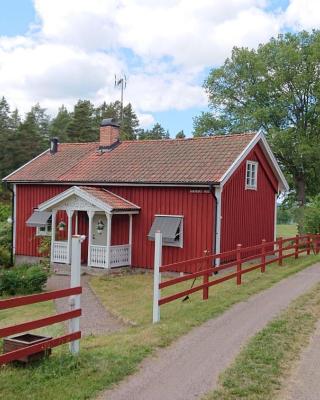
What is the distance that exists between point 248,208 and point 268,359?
12952mm

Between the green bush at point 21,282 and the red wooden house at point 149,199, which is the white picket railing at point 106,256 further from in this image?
the green bush at point 21,282

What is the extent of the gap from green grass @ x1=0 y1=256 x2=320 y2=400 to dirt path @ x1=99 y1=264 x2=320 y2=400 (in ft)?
0.61

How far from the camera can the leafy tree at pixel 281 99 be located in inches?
1315

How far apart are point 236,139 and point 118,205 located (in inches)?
206

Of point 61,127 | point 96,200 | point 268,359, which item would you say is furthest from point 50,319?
point 61,127

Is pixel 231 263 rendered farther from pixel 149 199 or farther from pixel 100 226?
pixel 100 226

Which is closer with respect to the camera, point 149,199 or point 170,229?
point 170,229

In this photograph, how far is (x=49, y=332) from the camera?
9.68 meters

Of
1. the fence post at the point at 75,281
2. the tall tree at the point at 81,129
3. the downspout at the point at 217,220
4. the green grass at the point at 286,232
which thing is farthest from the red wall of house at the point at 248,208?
the tall tree at the point at 81,129

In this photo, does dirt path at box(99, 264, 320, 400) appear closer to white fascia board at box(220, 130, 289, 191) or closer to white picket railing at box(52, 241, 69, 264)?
white fascia board at box(220, 130, 289, 191)

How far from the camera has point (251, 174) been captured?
63.2 feet

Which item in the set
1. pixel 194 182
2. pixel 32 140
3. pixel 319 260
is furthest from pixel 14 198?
pixel 32 140

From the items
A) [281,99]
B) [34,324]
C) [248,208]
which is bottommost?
[34,324]

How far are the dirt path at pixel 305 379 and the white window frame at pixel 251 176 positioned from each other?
12.1 meters
